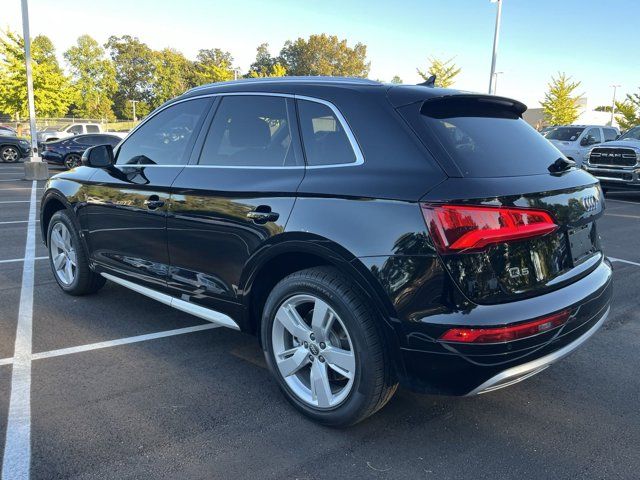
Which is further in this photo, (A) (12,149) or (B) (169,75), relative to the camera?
(B) (169,75)

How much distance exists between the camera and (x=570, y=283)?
271 cm

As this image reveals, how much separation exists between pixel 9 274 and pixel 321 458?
471cm

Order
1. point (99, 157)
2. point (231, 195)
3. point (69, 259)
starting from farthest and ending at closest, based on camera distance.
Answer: point (69, 259), point (99, 157), point (231, 195)

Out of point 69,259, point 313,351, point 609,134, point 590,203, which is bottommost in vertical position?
point 313,351

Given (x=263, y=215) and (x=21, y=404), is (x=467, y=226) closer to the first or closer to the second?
(x=263, y=215)

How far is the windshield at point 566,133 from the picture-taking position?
60.6 ft

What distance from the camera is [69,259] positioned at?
496 cm

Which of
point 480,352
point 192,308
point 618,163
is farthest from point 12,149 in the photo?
point 480,352

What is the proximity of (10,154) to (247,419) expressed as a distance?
962 inches

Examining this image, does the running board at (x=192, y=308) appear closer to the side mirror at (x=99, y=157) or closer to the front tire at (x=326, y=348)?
the front tire at (x=326, y=348)

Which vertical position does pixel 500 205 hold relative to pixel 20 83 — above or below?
below

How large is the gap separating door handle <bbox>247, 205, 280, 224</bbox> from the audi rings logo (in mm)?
1665

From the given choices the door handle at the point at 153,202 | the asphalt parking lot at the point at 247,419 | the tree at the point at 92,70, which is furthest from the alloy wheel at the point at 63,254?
the tree at the point at 92,70

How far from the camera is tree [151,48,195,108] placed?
92.0 meters
